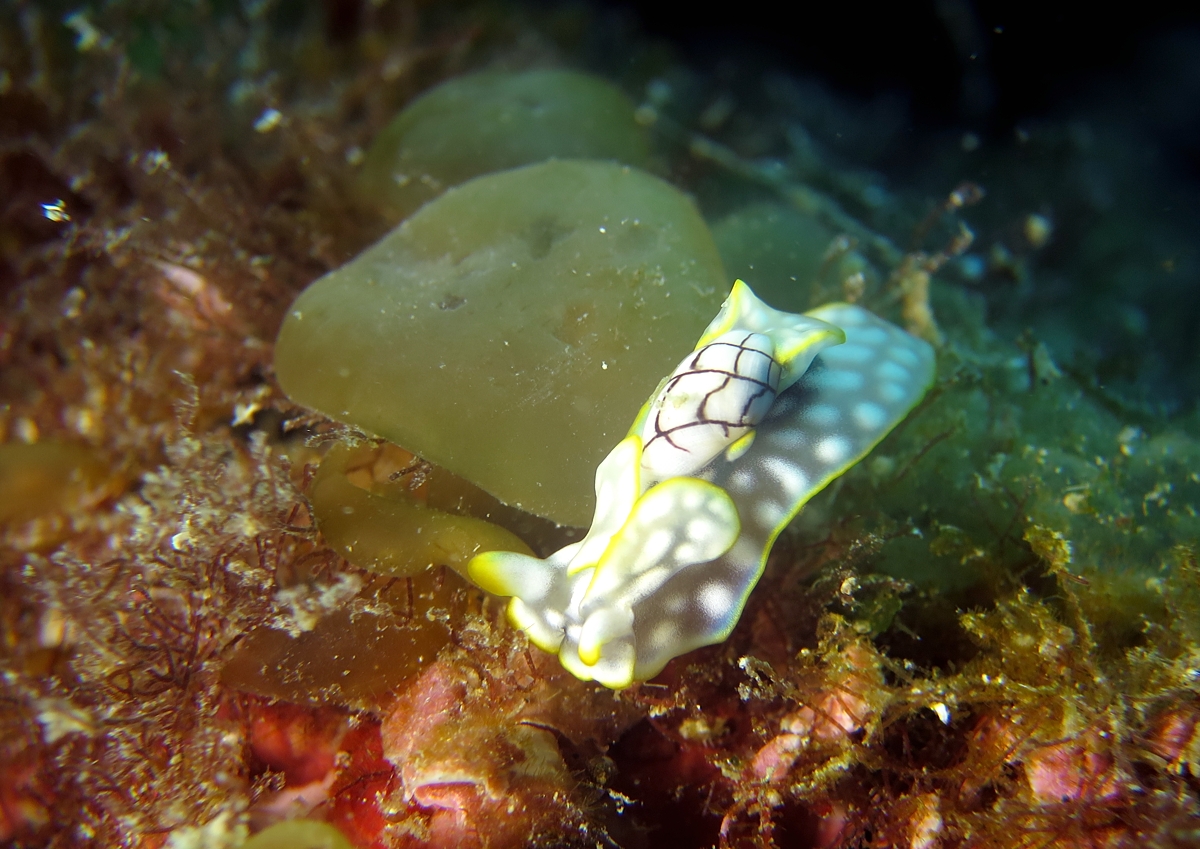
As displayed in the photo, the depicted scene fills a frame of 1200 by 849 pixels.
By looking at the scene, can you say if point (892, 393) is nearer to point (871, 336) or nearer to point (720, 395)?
point (871, 336)

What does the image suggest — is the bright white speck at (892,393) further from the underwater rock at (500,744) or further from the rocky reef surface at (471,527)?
the underwater rock at (500,744)

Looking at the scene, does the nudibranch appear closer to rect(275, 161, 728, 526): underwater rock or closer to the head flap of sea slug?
the head flap of sea slug

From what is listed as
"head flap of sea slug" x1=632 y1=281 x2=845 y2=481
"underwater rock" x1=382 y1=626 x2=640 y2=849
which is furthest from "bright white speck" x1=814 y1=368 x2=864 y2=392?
"underwater rock" x1=382 y1=626 x2=640 y2=849

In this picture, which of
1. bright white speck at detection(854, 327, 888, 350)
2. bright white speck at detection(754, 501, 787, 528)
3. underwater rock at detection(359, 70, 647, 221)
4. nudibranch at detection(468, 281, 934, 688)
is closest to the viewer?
nudibranch at detection(468, 281, 934, 688)

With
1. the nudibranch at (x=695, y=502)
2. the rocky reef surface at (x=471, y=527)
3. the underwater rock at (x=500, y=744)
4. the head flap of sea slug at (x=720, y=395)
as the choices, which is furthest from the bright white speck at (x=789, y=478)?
the underwater rock at (x=500, y=744)

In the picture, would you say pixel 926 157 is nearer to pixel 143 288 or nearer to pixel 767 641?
pixel 767 641

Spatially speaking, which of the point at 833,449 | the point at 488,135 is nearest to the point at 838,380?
the point at 833,449
